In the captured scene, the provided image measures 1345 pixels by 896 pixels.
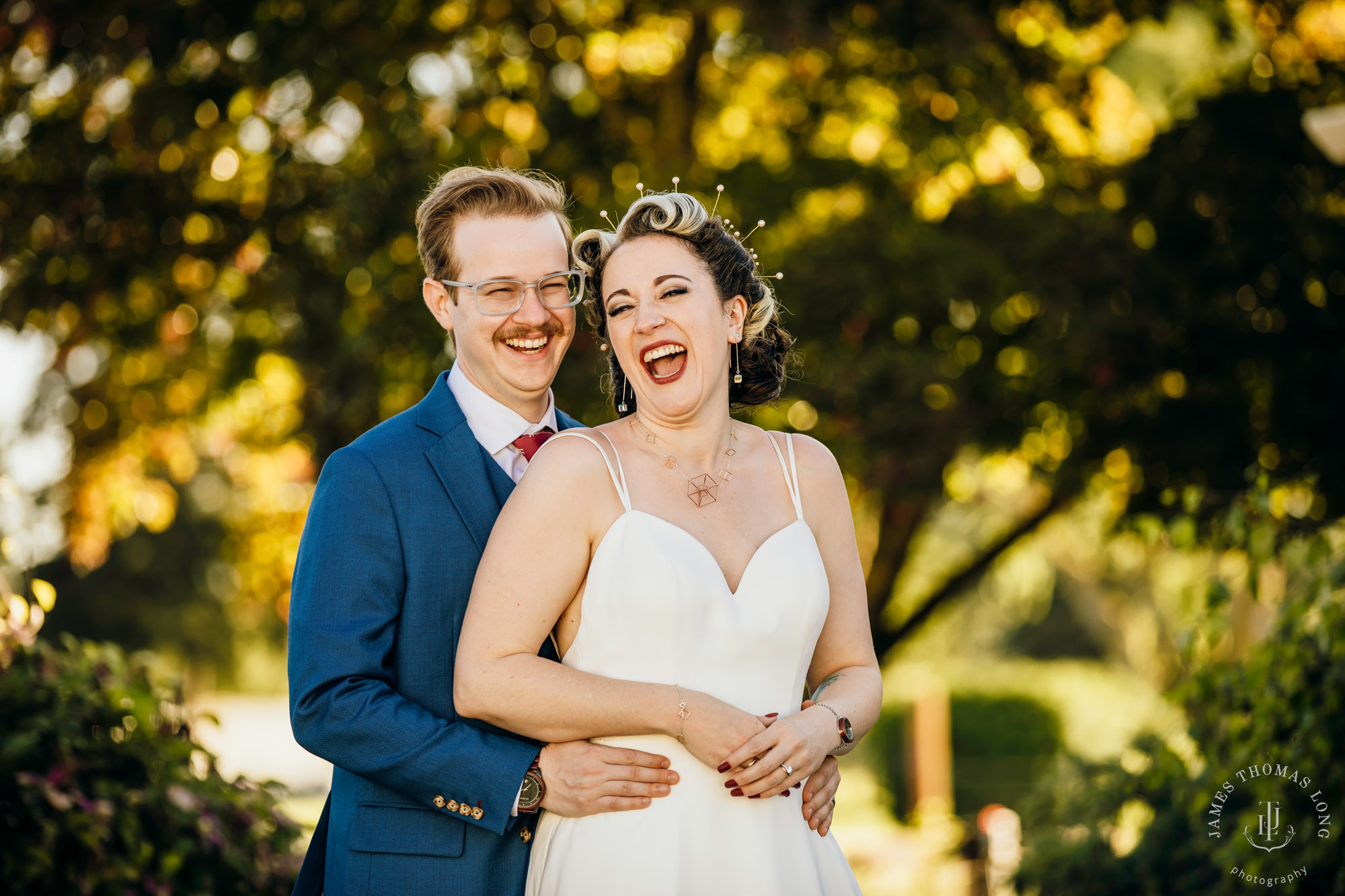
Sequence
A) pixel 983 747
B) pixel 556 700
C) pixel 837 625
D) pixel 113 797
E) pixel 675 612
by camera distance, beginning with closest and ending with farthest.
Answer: pixel 556 700
pixel 675 612
pixel 837 625
pixel 113 797
pixel 983 747

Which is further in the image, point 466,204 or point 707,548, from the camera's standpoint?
point 466,204

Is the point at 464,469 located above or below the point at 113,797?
above

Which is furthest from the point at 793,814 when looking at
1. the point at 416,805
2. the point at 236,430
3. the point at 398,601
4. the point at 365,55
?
the point at 236,430

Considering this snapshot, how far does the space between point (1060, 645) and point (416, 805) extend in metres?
36.0

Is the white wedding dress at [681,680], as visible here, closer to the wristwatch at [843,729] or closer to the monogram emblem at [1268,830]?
the wristwatch at [843,729]

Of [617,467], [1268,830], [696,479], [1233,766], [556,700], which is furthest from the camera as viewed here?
[1233,766]

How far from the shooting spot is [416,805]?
2.72 meters

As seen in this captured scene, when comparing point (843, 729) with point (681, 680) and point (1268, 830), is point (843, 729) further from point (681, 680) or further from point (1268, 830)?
point (1268, 830)

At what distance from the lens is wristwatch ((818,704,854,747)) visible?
281 cm

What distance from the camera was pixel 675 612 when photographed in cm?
270

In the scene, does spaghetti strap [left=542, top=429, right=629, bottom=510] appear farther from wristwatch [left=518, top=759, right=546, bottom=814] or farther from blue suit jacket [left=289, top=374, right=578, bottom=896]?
wristwatch [left=518, top=759, right=546, bottom=814]

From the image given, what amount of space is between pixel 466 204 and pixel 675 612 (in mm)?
1179

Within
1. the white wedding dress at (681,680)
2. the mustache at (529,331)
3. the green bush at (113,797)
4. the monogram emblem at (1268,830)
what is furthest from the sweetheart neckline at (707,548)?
the monogram emblem at (1268,830)

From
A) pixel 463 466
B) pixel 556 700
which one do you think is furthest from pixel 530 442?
pixel 556 700
